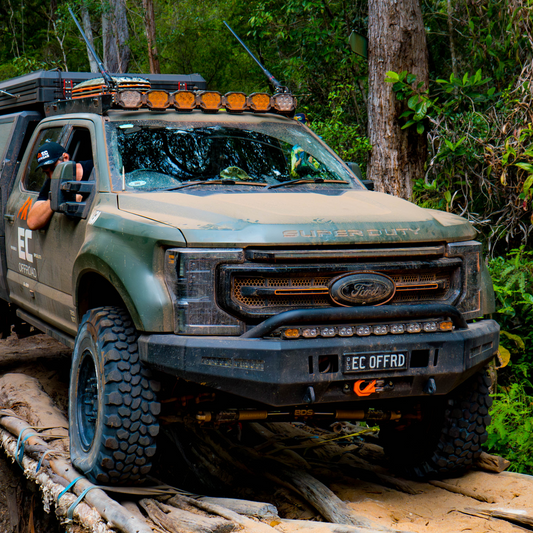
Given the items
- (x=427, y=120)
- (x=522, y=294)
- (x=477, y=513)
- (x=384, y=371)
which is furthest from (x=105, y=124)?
(x=427, y=120)

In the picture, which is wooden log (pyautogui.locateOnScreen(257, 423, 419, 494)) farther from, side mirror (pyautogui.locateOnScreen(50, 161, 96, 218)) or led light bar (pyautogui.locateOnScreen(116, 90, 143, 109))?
led light bar (pyautogui.locateOnScreen(116, 90, 143, 109))

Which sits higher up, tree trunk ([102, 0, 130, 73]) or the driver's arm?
tree trunk ([102, 0, 130, 73])

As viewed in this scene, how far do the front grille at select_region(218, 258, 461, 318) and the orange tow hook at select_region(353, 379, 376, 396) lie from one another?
0.40 metres

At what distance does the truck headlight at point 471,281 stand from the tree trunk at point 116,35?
14070 mm

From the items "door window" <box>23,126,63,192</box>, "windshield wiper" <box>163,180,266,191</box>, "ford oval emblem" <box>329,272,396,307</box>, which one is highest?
"door window" <box>23,126,63,192</box>

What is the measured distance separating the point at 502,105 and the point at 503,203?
0.97 meters

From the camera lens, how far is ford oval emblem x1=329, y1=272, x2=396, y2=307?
11.1 ft

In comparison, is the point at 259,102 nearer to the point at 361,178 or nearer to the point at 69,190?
the point at 361,178

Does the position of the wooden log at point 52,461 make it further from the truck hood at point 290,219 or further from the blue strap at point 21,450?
the truck hood at point 290,219

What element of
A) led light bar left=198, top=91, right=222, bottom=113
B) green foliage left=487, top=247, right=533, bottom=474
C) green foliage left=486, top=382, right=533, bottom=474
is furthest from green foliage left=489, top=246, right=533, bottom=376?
led light bar left=198, top=91, right=222, bottom=113

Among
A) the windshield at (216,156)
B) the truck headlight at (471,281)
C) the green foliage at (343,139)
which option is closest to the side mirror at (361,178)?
the windshield at (216,156)

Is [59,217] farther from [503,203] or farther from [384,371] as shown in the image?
[503,203]

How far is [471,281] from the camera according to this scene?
3768mm

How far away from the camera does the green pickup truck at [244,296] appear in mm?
3295
